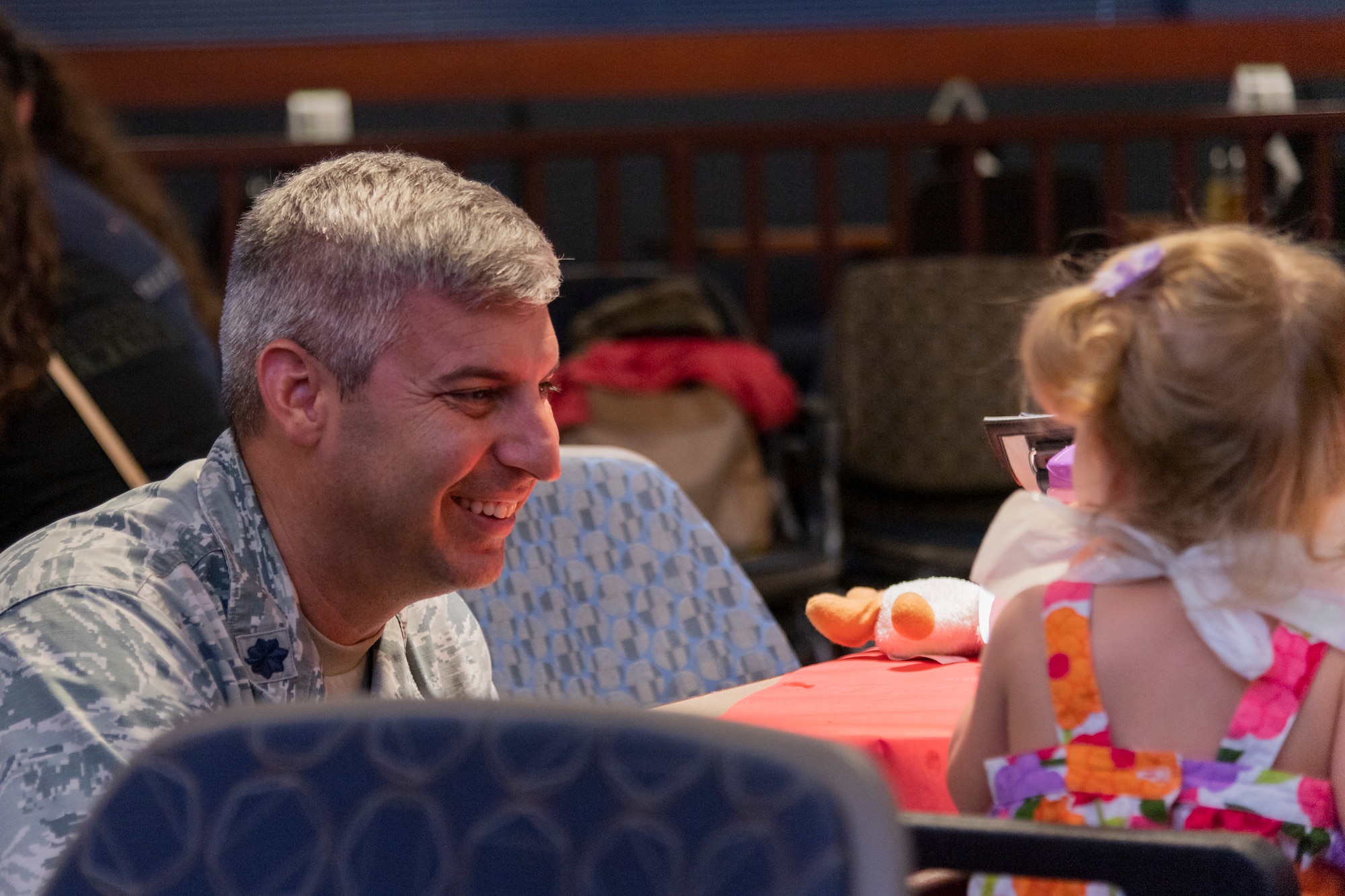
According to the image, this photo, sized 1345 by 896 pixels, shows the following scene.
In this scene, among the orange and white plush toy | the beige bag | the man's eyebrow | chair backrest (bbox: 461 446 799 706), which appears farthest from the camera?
the beige bag

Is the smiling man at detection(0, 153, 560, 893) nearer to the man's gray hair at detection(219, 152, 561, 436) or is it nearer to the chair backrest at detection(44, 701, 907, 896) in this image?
the man's gray hair at detection(219, 152, 561, 436)

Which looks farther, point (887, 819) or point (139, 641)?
point (139, 641)

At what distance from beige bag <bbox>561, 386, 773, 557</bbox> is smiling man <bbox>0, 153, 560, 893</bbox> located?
1723mm

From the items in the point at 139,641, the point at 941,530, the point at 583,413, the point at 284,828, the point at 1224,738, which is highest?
the point at 284,828

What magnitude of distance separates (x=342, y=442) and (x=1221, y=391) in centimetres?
63

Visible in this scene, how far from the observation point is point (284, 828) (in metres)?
0.53

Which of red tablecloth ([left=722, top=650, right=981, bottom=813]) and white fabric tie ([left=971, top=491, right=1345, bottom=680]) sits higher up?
white fabric tie ([left=971, top=491, right=1345, bottom=680])

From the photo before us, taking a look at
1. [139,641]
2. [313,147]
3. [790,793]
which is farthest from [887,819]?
[313,147]

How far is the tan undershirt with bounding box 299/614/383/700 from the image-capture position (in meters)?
1.19

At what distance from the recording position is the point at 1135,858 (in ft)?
2.79

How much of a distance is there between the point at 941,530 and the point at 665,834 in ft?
8.56

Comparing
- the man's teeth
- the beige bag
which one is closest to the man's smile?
the man's teeth

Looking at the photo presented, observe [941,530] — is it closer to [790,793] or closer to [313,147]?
[313,147]

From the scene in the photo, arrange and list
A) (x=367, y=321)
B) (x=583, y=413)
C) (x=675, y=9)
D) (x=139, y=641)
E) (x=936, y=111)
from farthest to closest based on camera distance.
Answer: (x=936, y=111), (x=675, y=9), (x=583, y=413), (x=367, y=321), (x=139, y=641)
